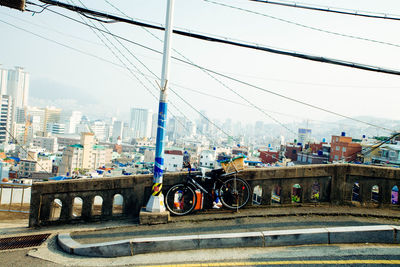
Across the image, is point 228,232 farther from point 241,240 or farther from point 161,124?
point 161,124

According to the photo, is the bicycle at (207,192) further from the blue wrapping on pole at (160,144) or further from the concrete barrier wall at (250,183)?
the blue wrapping on pole at (160,144)

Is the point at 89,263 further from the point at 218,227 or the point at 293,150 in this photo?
the point at 293,150

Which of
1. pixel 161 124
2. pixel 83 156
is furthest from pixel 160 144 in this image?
pixel 83 156

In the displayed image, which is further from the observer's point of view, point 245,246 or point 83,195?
point 83,195

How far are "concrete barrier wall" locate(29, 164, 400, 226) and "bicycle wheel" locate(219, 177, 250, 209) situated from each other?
0.59ft

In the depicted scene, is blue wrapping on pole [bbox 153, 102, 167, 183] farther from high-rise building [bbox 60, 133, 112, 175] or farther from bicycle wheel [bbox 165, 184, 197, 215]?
high-rise building [bbox 60, 133, 112, 175]

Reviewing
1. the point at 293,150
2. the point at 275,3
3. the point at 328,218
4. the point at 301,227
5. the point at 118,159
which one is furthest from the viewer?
the point at 118,159

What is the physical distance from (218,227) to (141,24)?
208 inches

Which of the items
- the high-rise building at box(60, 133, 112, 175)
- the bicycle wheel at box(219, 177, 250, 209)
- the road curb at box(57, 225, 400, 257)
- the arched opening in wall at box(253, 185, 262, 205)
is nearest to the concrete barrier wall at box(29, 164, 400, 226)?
the bicycle wheel at box(219, 177, 250, 209)

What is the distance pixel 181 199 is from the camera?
602 cm

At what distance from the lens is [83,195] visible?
6043 millimetres

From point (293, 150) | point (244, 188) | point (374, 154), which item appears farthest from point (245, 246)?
point (293, 150)

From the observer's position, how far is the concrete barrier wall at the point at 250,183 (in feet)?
19.7

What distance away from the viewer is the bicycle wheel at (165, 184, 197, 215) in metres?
6.00
